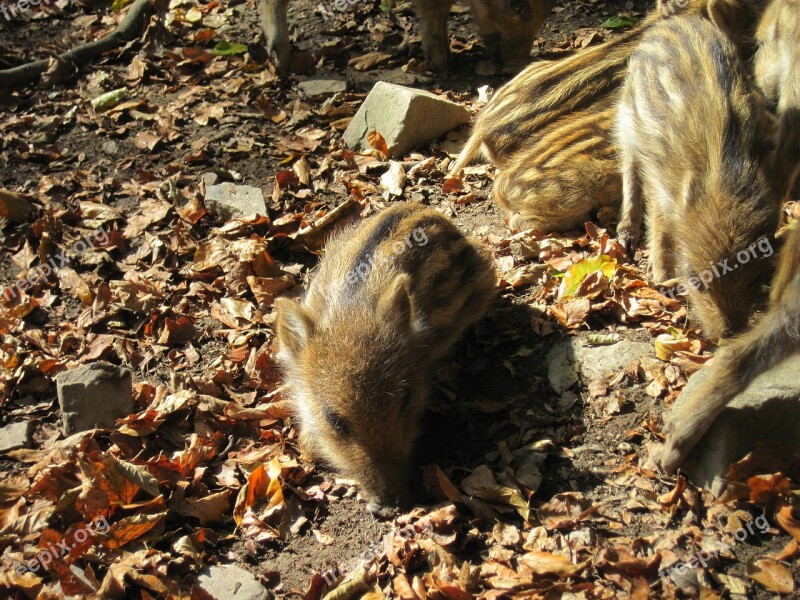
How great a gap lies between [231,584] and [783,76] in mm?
4624

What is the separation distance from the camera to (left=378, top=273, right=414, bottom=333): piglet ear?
12.9 ft

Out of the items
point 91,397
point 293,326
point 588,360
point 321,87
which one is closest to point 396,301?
point 293,326

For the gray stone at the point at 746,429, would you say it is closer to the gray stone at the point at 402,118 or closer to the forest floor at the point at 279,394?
the forest floor at the point at 279,394

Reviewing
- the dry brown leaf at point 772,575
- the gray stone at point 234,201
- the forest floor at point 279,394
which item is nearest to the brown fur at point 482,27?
the forest floor at point 279,394

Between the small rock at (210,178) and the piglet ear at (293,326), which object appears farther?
the small rock at (210,178)

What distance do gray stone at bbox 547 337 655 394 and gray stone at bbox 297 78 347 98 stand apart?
3864mm

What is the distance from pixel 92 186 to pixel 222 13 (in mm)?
3085

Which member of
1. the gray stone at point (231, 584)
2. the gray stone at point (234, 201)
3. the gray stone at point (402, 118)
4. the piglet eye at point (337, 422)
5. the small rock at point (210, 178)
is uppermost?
the gray stone at point (402, 118)

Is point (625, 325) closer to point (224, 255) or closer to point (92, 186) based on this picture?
point (224, 255)

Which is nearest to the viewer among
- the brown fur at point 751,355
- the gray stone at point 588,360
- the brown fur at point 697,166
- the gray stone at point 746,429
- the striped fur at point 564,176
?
the brown fur at point 751,355

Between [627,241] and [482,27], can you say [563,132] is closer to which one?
[627,241]

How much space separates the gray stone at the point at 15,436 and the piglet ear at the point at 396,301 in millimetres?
2121

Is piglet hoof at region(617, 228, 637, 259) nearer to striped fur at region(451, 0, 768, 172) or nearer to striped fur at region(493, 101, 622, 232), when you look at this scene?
striped fur at region(493, 101, 622, 232)

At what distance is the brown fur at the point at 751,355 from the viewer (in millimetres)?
3106
